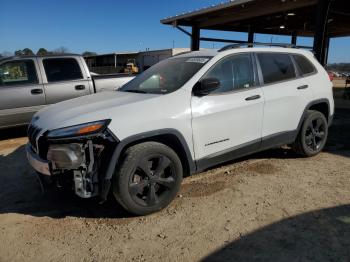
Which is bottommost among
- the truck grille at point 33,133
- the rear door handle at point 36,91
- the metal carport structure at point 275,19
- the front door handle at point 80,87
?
the truck grille at point 33,133

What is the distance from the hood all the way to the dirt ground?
3.36 ft

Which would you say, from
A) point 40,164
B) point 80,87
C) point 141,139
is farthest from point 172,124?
point 80,87

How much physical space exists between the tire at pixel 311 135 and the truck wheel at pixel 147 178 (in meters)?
2.46

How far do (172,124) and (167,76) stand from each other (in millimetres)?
1009

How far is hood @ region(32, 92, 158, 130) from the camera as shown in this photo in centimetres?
352

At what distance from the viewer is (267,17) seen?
1443cm

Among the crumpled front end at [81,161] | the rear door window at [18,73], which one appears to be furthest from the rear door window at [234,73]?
the rear door window at [18,73]

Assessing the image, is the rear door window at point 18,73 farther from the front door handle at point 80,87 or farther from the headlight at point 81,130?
the headlight at point 81,130

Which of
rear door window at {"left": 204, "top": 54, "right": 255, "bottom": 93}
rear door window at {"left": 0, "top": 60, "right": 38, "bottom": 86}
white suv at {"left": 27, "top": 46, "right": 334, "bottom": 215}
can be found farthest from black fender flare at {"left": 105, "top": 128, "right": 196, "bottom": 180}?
rear door window at {"left": 0, "top": 60, "right": 38, "bottom": 86}

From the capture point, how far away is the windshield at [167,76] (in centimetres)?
422

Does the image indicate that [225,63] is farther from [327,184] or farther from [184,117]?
[327,184]

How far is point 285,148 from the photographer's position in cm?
626

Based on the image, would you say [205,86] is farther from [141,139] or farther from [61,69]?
[61,69]

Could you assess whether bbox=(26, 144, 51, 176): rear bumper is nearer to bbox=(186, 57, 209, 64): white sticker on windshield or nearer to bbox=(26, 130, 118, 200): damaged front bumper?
bbox=(26, 130, 118, 200): damaged front bumper
